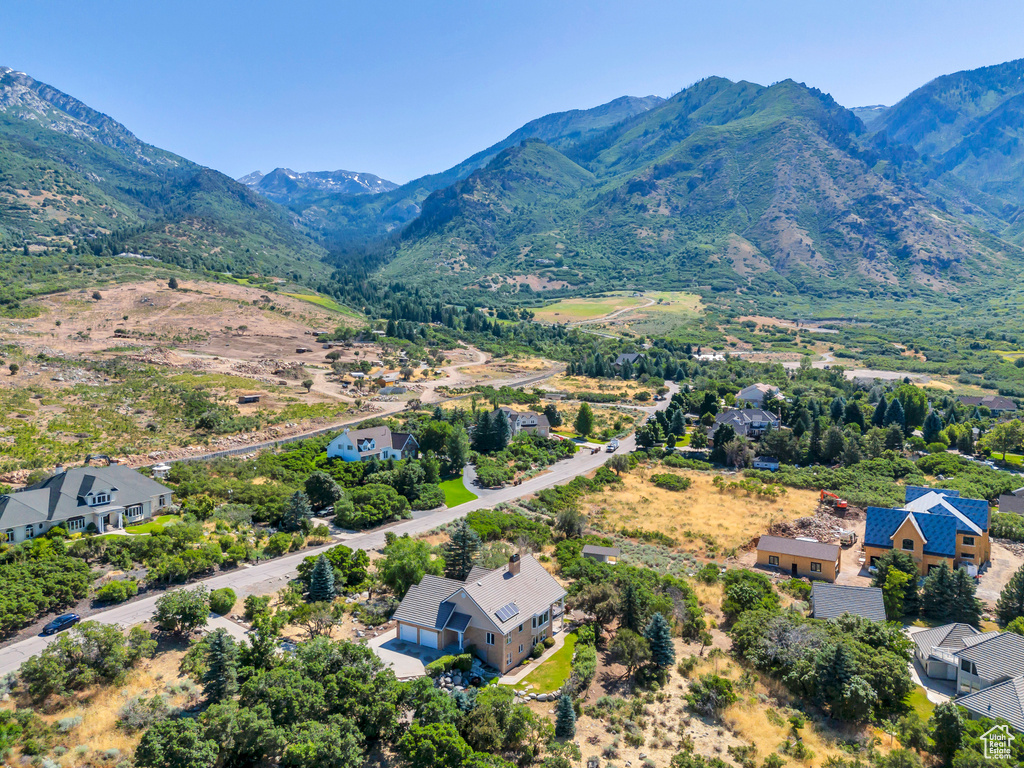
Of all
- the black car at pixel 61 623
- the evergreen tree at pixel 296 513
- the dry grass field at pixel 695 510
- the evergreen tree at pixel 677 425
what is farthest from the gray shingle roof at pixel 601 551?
the evergreen tree at pixel 677 425

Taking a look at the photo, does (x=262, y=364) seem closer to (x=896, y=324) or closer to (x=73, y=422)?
(x=73, y=422)

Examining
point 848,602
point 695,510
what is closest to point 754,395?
point 695,510

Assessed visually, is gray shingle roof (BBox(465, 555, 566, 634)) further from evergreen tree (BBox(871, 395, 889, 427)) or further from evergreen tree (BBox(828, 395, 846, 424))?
evergreen tree (BBox(871, 395, 889, 427))

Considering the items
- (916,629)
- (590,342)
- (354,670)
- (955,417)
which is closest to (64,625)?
(354,670)

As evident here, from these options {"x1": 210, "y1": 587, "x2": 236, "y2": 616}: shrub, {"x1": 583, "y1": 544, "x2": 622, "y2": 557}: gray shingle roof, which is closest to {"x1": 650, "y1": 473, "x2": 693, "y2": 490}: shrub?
{"x1": 583, "y1": 544, "x2": 622, "y2": 557}: gray shingle roof

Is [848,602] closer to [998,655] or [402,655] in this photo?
[998,655]
